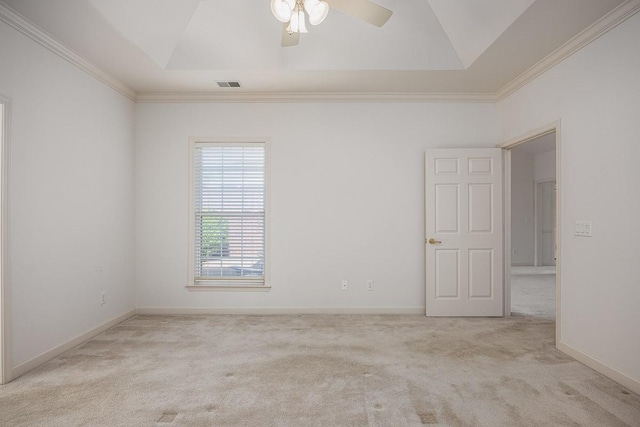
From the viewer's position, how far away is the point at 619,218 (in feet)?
8.51

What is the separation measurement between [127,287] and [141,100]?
2348 mm

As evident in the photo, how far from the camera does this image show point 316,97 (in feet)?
14.2

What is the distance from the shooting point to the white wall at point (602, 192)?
2.50 meters

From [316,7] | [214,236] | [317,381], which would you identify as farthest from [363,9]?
[214,236]

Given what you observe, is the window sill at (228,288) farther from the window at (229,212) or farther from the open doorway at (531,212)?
the open doorway at (531,212)

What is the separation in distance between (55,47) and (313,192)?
113 inches

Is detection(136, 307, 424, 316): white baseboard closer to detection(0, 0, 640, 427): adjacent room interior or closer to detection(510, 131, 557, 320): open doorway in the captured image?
detection(0, 0, 640, 427): adjacent room interior

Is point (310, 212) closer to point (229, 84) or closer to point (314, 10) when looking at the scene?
point (229, 84)

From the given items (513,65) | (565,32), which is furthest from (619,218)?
(513,65)

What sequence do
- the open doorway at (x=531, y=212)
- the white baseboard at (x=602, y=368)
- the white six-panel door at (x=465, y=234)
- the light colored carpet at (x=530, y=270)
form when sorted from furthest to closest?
the open doorway at (x=531, y=212), the light colored carpet at (x=530, y=270), the white six-panel door at (x=465, y=234), the white baseboard at (x=602, y=368)

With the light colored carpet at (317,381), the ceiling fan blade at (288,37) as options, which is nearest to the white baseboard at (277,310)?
the light colored carpet at (317,381)

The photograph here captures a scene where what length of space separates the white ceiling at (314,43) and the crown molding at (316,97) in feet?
0.88

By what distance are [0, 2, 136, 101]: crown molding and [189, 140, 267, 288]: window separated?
3.46 ft

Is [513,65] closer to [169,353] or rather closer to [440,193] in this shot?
[440,193]
